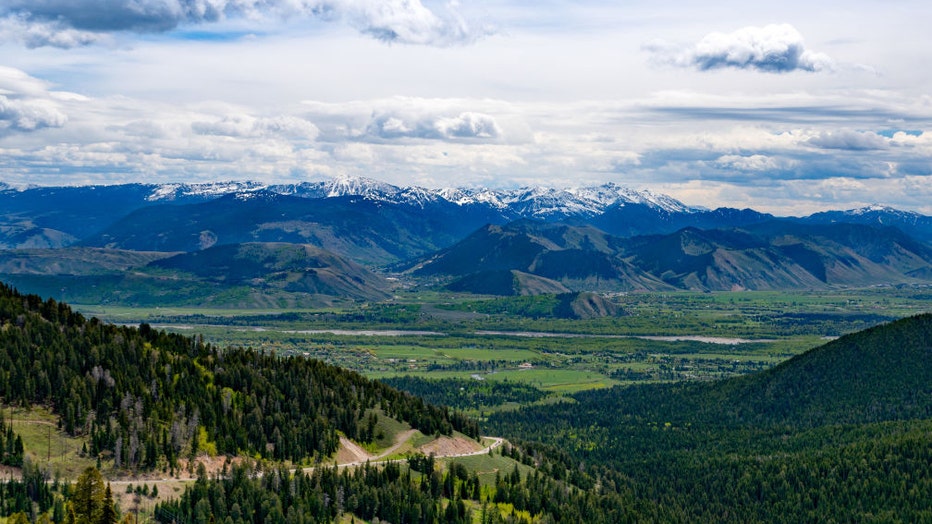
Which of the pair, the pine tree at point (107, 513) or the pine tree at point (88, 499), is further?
the pine tree at point (88, 499)

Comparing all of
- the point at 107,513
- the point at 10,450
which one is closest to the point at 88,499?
the point at 107,513

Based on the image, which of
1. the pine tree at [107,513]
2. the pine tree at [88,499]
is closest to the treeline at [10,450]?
the pine tree at [88,499]

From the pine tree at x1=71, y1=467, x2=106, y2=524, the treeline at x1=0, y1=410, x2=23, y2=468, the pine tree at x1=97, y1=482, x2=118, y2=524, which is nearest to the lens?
the pine tree at x1=97, y1=482, x2=118, y2=524

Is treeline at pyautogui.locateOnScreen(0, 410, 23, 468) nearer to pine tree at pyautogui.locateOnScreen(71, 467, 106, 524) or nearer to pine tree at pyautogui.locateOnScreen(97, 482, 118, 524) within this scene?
pine tree at pyautogui.locateOnScreen(71, 467, 106, 524)

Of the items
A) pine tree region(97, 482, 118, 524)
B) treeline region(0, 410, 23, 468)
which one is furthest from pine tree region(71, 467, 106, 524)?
treeline region(0, 410, 23, 468)

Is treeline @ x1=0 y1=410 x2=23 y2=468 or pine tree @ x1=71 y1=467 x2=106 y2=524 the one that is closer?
pine tree @ x1=71 y1=467 x2=106 y2=524

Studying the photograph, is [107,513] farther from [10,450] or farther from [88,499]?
[10,450]

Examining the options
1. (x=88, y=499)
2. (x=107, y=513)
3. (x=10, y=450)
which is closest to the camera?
(x=107, y=513)

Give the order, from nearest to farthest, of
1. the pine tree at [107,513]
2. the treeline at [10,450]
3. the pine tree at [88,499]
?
1. the pine tree at [107,513]
2. the pine tree at [88,499]
3. the treeline at [10,450]

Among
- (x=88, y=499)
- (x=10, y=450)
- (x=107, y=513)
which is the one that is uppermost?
(x=10, y=450)

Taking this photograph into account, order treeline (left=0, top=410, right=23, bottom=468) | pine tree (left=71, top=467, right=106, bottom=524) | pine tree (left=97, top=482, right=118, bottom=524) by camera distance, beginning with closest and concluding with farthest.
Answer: pine tree (left=97, top=482, right=118, bottom=524), pine tree (left=71, top=467, right=106, bottom=524), treeline (left=0, top=410, right=23, bottom=468)

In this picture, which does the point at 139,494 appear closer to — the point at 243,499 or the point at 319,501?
the point at 243,499

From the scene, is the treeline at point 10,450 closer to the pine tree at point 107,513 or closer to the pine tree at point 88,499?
the pine tree at point 88,499
